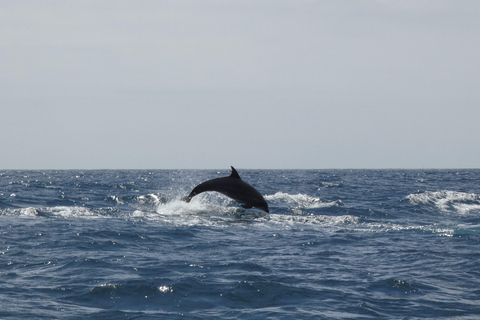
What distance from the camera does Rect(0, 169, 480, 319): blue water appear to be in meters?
8.95

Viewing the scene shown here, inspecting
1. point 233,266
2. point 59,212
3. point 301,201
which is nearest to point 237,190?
point 59,212

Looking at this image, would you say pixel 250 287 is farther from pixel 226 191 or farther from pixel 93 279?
pixel 226 191

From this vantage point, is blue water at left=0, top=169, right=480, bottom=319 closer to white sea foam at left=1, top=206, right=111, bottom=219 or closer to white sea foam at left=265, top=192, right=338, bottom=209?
white sea foam at left=1, top=206, right=111, bottom=219

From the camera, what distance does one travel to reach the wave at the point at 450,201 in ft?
89.0

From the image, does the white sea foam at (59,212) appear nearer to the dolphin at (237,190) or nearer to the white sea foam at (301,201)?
the dolphin at (237,190)

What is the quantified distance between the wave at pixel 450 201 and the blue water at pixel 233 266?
5.53m

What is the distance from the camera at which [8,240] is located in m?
14.6

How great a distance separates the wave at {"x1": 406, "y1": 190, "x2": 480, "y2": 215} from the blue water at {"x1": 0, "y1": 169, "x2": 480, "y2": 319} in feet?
18.1

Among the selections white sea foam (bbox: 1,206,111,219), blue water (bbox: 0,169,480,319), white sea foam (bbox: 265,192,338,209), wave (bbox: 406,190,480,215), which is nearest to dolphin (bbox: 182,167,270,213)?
blue water (bbox: 0,169,480,319)

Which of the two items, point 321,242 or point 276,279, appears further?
point 321,242

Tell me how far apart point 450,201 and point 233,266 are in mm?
22555

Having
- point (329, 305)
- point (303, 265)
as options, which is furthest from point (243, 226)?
point (329, 305)

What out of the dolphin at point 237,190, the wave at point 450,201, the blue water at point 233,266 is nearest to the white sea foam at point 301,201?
the blue water at point 233,266

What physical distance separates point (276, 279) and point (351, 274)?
1.77 m
